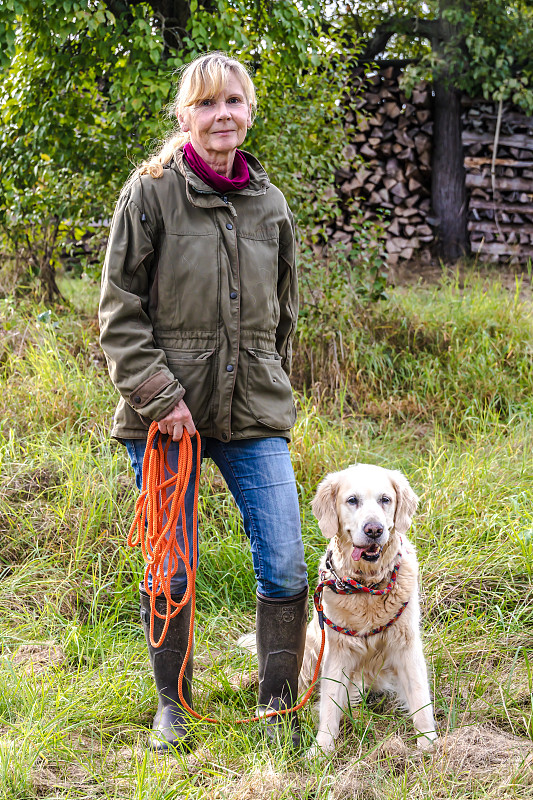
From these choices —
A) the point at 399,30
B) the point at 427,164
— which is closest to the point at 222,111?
the point at 427,164

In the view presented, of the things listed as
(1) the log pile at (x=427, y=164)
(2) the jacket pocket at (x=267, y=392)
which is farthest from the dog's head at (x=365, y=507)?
(1) the log pile at (x=427, y=164)

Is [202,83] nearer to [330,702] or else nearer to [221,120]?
[221,120]

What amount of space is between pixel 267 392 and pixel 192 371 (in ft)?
0.83

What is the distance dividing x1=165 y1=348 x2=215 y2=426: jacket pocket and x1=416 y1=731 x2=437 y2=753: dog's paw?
1.23 m

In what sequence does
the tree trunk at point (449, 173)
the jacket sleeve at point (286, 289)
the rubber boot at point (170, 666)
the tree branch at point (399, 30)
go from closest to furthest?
the rubber boot at point (170, 666)
the jacket sleeve at point (286, 289)
the tree branch at point (399, 30)
the tree trunk at point (449, 173)

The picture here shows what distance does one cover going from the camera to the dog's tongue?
2.27 metres

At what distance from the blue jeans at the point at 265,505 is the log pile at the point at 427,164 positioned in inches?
232

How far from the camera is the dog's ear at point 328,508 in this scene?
239 centimetres

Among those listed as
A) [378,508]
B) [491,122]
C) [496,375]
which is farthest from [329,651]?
[491,122]

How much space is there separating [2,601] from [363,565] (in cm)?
162

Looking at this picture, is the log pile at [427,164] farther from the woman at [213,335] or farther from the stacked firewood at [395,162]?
the woman at [213,335]

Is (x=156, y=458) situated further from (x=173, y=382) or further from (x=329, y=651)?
(x=329, y=651)

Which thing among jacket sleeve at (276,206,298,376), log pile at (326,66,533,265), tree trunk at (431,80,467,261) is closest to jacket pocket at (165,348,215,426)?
jacket sleeve at (276,206,298,376)

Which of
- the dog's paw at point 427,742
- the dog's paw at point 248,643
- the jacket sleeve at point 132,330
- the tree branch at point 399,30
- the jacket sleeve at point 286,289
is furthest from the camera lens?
the tree branch at point 399,30
